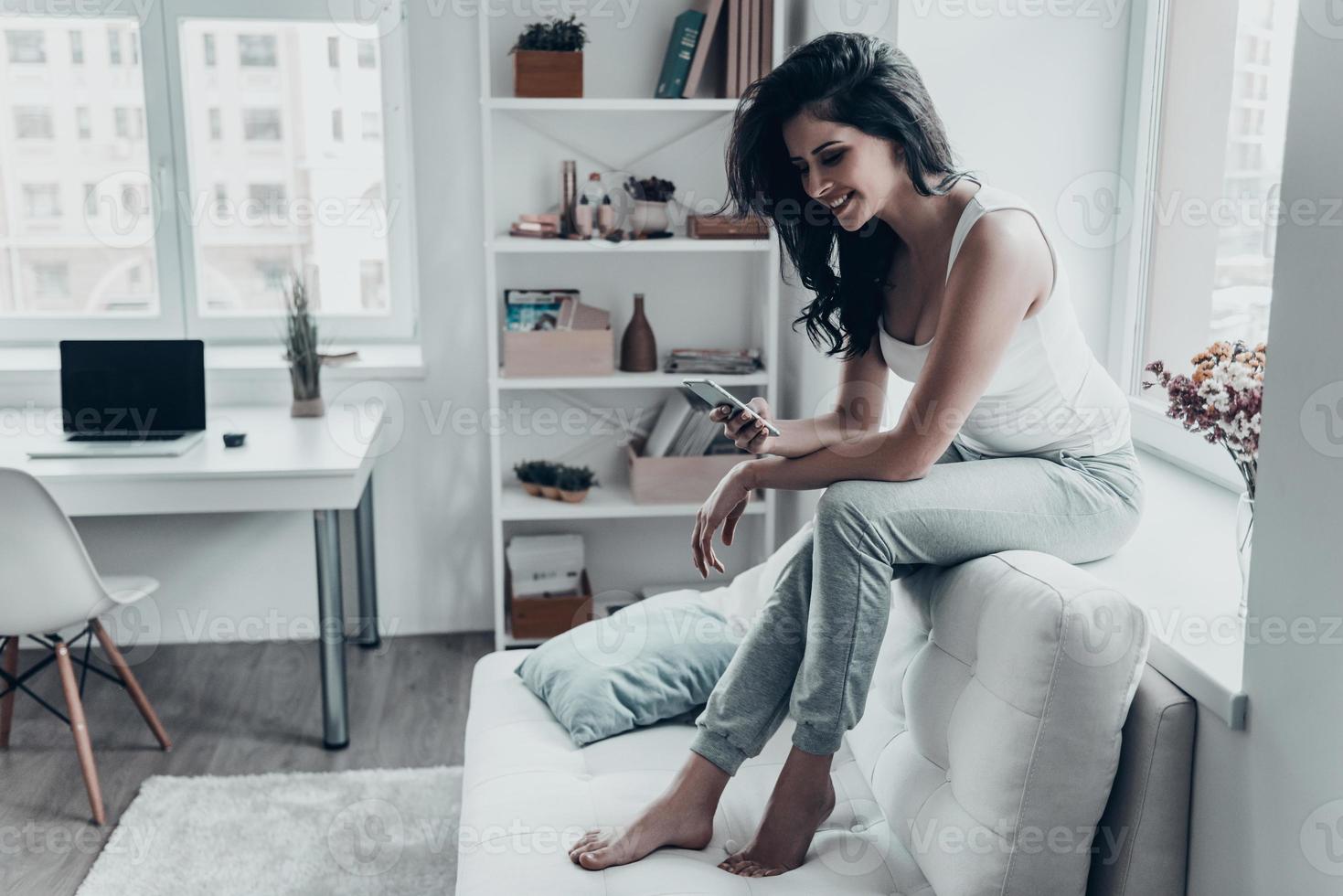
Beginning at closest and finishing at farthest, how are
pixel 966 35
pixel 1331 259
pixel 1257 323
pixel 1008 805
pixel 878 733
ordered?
1. pixel 1331 259
2. pixel 1008 805
3. pixel 878 733
4. pixel 1257 323
5. pixel 966 35

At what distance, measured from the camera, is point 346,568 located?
3275mm

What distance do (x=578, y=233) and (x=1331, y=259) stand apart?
1.99m

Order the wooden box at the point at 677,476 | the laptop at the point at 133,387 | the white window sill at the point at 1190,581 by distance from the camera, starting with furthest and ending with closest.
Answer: the wooden box at the point at 677,476 → the laptop at the point at 133,387 → the white window sill at the point at 1190,581

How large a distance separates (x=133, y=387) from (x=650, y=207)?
1.28m

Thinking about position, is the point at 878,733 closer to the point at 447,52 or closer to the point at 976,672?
the point at 976,672

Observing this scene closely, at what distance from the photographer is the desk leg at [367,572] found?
3.12m

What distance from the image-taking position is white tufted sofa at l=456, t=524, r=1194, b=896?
1.38 metres

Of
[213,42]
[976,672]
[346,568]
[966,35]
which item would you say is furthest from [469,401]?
[976,672]

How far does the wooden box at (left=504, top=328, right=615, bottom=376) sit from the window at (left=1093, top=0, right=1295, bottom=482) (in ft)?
3.91

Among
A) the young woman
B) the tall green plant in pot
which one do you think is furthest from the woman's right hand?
the tall green plant in pot

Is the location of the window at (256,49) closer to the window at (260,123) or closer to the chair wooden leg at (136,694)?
the window at (260,123)

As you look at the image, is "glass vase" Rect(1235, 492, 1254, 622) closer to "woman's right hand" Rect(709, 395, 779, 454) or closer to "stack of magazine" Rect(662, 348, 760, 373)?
"woman's right hand" Rect(709, 395, 779, 454)

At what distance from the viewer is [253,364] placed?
3135 mm

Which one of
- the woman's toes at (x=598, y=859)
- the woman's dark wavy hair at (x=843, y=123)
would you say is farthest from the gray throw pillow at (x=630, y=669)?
the woman's dark wavy hair at (x=843, y=123)
